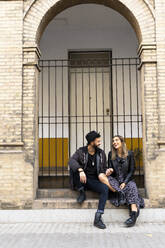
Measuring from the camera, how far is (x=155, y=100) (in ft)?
20.9

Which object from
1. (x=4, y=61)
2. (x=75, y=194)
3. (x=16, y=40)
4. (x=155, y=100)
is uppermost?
(x=16, y=40)

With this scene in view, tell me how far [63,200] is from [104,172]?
1.05 metres

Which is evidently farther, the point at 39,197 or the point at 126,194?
the point at 39,197

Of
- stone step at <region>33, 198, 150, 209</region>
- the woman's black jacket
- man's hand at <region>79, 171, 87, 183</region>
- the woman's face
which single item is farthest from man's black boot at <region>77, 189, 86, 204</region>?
the woman's face

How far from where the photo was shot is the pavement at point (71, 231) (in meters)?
4.52

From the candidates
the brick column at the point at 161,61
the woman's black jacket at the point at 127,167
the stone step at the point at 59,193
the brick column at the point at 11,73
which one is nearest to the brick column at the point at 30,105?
the brick column at the point at 11,73

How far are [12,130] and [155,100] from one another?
3119mm

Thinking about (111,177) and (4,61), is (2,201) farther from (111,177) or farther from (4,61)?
(4,61)

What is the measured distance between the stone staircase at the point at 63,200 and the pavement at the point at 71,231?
0.47 feet

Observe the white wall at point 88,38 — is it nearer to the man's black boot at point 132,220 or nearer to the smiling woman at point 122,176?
the smiling woman at point 122,176

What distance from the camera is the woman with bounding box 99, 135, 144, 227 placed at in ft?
18.6

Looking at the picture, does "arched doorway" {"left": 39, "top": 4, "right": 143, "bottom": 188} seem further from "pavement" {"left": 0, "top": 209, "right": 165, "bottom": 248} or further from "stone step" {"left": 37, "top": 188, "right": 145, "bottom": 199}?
"pavement" {"left": 0, "top": 209, "right": 165, "bottom": 248}

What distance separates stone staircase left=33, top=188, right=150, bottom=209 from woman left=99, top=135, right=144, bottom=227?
0.37 meters

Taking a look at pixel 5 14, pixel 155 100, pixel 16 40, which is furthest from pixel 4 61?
pixel 155 100
